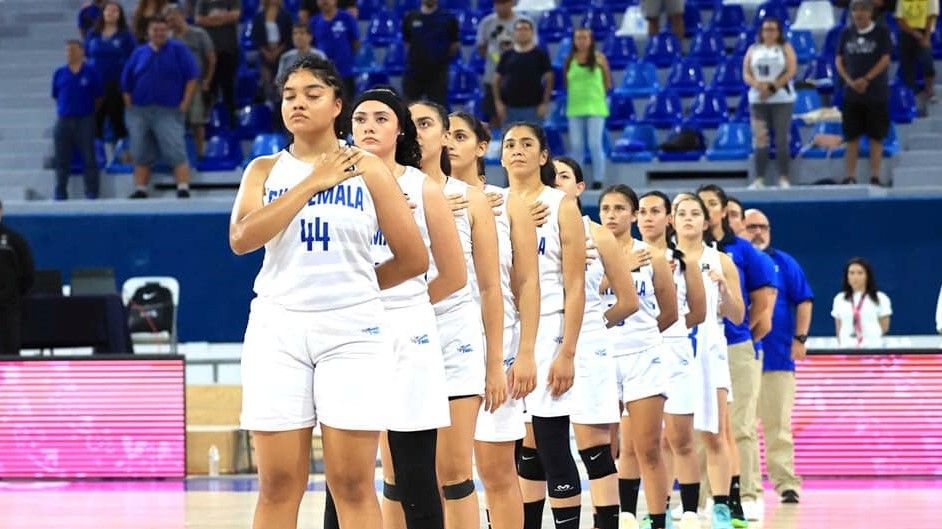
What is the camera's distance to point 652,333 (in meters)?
8.63

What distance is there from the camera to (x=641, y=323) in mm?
8633

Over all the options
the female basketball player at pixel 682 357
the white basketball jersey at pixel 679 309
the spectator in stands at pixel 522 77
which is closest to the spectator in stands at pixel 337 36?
the spectator in stands at pixel 522 77

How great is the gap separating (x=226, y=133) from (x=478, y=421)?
42.5ft

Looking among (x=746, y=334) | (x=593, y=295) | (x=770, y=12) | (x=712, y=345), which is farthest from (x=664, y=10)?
(x=593, y=295)

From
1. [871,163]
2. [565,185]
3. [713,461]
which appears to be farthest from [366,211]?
[871,163]

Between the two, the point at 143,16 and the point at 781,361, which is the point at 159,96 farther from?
the point at 781,361

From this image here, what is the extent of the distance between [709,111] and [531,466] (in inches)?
445

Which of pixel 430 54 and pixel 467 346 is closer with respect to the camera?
pixel 467 346

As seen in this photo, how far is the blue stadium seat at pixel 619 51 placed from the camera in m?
19.5

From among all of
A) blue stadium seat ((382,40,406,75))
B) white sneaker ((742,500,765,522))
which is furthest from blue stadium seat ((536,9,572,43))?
white sneaker ((742,500,765,522))

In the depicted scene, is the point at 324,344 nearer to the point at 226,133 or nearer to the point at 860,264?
the point at 860,264

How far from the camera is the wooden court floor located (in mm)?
10195

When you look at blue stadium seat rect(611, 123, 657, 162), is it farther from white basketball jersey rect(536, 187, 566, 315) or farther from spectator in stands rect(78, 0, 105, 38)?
white basketball jersey rect(536, 187, 566, 315)

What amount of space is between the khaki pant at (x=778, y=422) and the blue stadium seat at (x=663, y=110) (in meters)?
6.97
